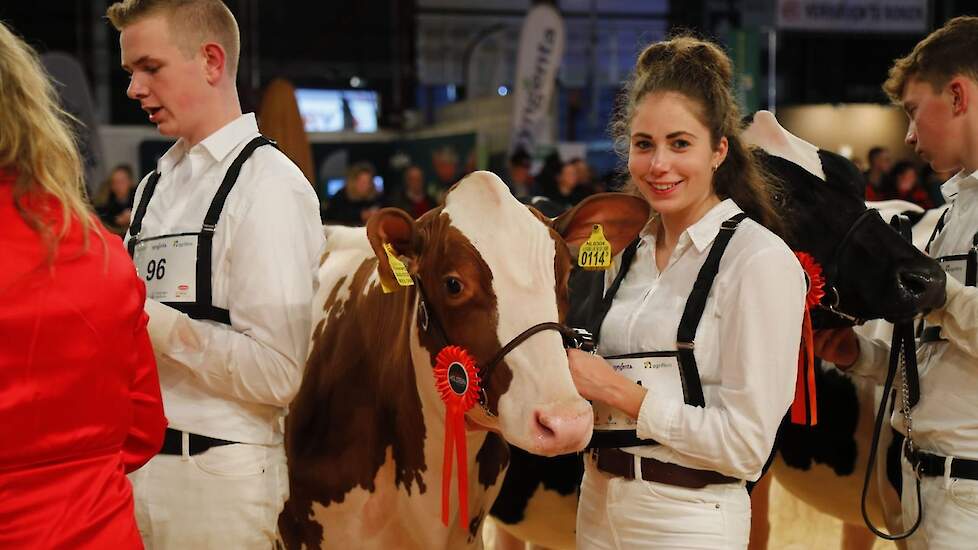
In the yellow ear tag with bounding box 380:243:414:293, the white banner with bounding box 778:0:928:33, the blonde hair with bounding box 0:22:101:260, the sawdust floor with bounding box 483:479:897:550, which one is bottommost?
the sawdust floor with bounding box 483:479:897:550

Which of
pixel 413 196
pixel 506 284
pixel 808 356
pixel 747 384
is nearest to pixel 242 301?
pixel 506 284

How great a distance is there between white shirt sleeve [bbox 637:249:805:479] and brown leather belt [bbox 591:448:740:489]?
0.04 meters

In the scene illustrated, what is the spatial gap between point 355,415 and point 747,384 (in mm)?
1170

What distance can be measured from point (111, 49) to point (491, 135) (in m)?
6.40

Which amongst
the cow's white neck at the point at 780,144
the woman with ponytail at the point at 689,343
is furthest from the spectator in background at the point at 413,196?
the woman with ponytail at the point at 689,343

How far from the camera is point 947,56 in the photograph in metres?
2.77

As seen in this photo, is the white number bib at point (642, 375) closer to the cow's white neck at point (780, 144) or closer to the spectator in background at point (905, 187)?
the cow's white neck at point (780, 144)

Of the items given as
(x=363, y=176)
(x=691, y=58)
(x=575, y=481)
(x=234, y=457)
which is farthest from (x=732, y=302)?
(x=363, y=176)

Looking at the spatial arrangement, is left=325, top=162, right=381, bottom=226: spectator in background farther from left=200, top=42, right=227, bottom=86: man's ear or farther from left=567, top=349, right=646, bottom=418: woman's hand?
left=567, top=349, right=646, bottom=418: woman's hand

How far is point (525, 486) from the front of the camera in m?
3.78

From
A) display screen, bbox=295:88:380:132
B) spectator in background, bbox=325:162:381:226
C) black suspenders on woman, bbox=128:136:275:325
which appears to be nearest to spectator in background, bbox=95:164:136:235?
spectator in background, bbox=325:162:381:226

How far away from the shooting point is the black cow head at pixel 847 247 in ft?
8.96

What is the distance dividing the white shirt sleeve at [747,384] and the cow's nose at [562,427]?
149 mm

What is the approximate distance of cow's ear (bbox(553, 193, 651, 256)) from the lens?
257cm
